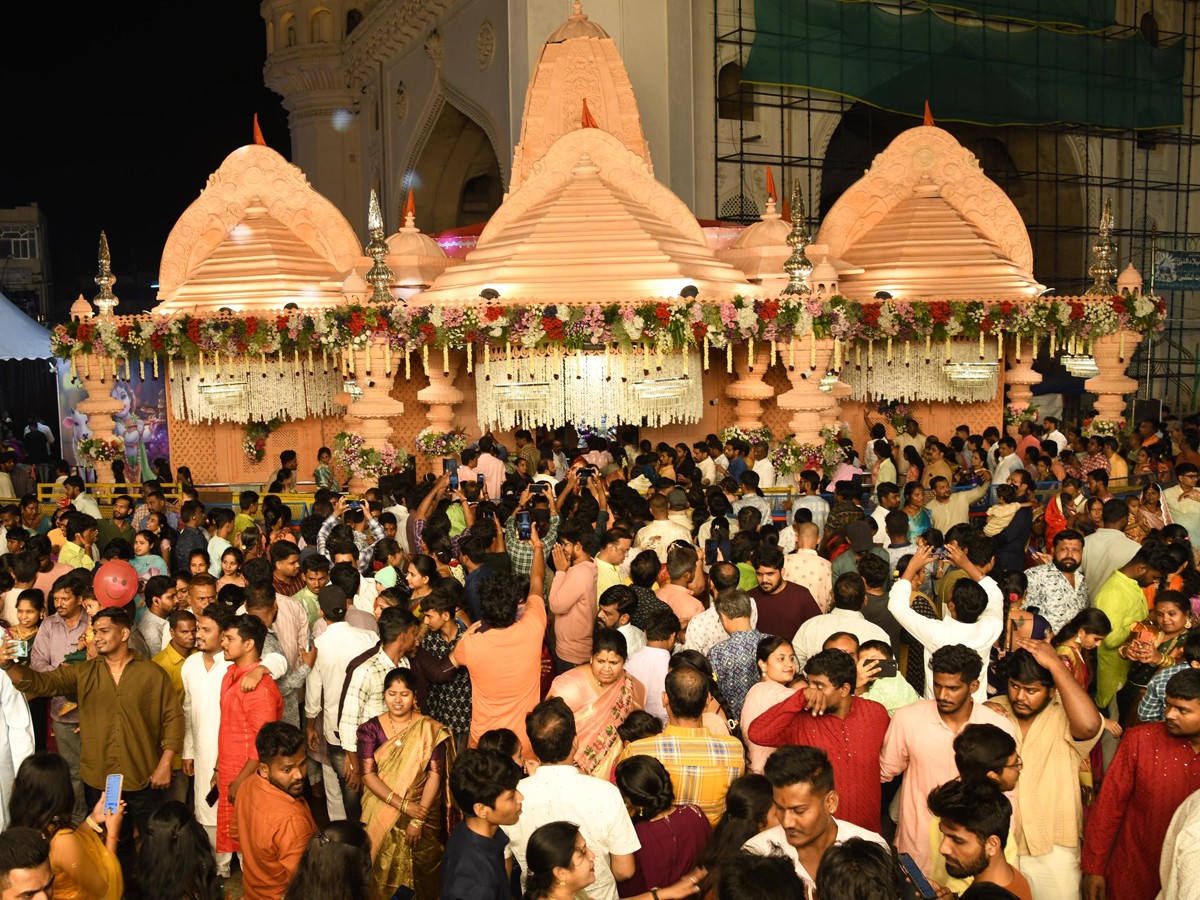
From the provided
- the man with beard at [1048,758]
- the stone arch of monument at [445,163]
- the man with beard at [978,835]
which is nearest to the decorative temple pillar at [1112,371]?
the man with beard at [1048,758]

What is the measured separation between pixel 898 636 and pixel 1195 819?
293 centimetres

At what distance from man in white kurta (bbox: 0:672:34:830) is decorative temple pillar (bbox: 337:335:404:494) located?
30.5 ft

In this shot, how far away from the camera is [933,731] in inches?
188

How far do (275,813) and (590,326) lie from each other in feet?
32.9

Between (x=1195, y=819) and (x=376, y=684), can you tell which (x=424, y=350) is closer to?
(x=376, y=684)

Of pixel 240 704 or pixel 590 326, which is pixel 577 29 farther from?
pixel 240 704

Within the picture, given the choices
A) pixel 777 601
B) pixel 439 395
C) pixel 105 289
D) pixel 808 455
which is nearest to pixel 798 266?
pixel 808 455

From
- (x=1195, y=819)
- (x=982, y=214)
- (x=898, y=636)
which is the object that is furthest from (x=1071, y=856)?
(x=982, y=214)

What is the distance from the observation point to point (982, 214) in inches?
776

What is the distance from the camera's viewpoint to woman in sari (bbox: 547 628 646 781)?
509cm

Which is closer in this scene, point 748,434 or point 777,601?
point 777,601

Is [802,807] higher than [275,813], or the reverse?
[802,807]

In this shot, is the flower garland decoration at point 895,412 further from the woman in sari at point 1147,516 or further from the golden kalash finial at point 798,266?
the woman in sari at point 1147,516

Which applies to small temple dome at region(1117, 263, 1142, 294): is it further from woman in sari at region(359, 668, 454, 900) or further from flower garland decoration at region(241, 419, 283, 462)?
woman in sari at region(359, 668, 454, 900)
